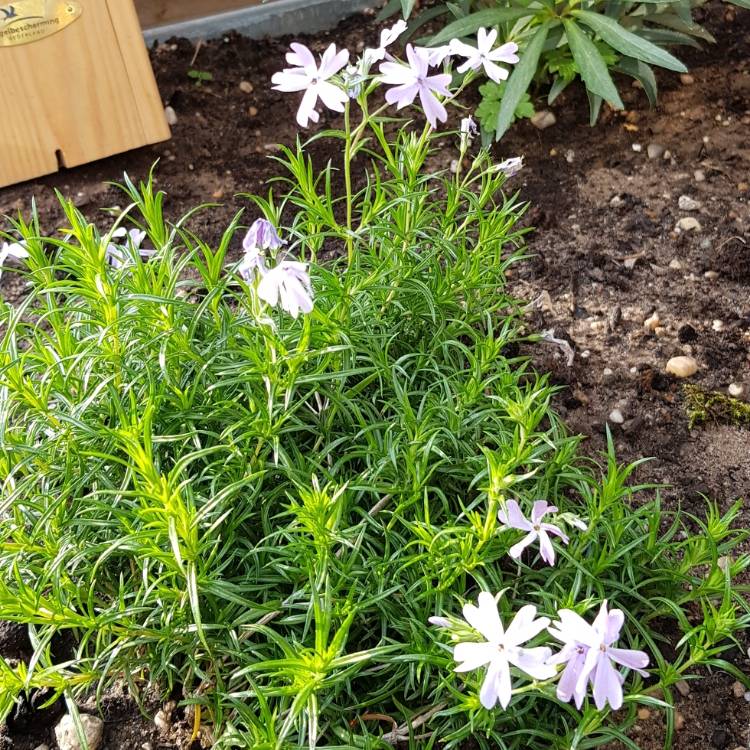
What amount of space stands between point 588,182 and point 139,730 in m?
1.93

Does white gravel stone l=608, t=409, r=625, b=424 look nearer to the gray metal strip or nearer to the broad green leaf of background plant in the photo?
the broad green leaf of background plant

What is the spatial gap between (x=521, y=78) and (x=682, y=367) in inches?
37.2

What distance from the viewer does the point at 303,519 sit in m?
1.24

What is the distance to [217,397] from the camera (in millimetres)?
1525

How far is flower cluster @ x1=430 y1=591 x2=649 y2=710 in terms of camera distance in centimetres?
102

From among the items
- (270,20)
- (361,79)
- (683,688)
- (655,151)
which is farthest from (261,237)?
(270,20)

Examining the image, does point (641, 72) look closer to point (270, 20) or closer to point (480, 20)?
point (480, 20)

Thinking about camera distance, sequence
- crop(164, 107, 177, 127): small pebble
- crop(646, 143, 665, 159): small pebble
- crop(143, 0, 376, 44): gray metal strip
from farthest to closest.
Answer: crop(143, 0, 376, 44): gray metal strip, crop(164, 107, 177, 127): small pebble, crop(646, 143, 665, 159): small pebble

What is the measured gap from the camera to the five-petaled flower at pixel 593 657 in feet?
3.36

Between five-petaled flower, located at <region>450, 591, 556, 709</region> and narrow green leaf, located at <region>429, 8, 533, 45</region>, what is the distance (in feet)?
6.12

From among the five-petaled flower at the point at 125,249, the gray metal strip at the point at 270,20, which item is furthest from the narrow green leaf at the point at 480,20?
the five-petaled flower at the point at 125,249

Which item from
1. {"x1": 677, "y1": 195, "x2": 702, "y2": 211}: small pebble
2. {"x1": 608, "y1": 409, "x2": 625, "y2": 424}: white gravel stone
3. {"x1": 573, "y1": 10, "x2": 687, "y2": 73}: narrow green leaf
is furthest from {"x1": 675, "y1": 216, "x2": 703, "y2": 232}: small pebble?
{"x1": 608, "y1": 409, "x2": 625, "y2": 424}: white gravel stone

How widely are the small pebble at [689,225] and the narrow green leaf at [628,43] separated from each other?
404 mm

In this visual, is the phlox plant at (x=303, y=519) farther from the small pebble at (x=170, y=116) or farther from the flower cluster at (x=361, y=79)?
the small pebble at (x=170, y=116)
